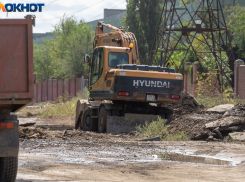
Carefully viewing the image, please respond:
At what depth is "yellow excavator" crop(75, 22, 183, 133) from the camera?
14383 mm

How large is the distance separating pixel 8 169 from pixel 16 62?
1.57 metres

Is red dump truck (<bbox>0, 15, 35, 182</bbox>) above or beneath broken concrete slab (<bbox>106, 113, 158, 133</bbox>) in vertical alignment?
above

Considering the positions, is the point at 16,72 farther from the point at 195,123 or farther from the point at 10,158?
the point at 195,123

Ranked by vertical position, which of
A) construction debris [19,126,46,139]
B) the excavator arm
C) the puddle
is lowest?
the puddle

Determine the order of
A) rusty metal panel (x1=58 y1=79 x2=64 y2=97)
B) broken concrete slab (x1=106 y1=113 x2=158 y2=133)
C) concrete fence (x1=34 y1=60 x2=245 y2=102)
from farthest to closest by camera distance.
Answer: rusty metal panel (x1=58 y1=79 x2=64 y2=97) < concrete fence (x1=34 y1=60 x2=245 y2=102) < broken concrete slab (x1=106 y1=113 x2=158 y2=133)

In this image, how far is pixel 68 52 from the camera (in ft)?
141

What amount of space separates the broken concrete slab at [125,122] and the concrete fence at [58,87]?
23516 mm

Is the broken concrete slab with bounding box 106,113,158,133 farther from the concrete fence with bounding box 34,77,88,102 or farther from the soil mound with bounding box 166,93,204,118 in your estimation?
the concrete fence with bounding box 34,77,88,102

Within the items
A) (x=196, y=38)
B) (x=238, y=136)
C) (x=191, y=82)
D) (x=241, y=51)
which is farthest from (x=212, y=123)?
(x=241, y=51)

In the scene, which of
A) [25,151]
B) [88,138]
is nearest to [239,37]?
[88,138]

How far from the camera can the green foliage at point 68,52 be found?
42969mm

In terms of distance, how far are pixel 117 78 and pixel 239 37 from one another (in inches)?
1280

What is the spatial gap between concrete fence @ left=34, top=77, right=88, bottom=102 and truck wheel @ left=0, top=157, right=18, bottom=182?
106ft

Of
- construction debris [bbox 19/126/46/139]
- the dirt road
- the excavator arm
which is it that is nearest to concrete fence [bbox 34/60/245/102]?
the excavator arm
